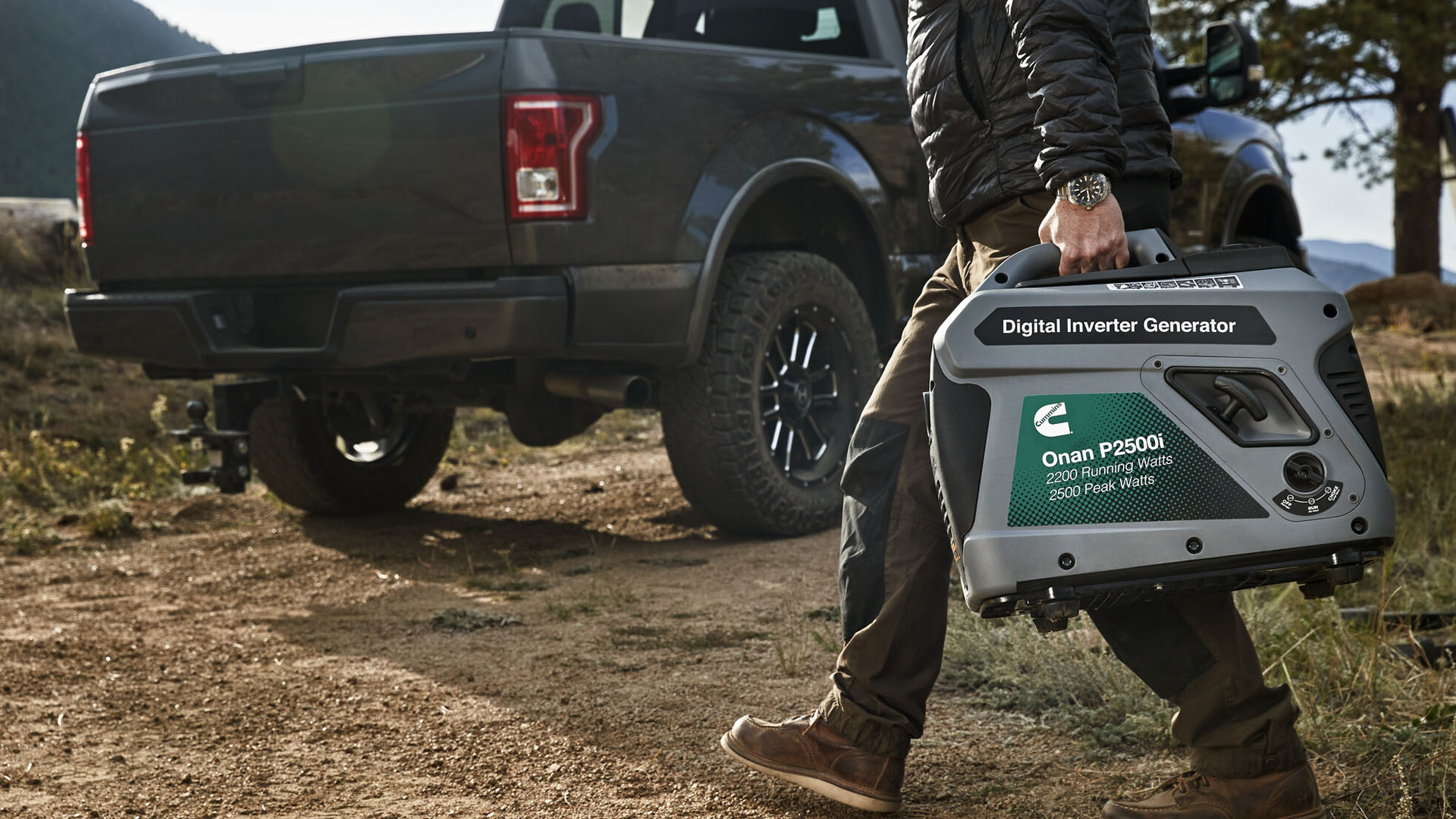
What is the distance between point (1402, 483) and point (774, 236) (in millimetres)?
2582

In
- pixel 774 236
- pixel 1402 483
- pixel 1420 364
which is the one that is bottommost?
pixel 1420 364

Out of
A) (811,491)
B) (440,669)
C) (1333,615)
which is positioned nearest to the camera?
(1333,615)

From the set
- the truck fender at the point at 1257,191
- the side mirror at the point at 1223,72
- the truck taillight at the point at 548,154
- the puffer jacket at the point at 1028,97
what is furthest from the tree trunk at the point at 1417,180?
the puffer jacket at the point at 1028,97

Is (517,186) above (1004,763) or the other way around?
above

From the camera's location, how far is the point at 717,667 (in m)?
3.41

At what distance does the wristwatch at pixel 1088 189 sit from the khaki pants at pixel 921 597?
0.14 metres

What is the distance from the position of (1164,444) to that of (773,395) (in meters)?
3.10

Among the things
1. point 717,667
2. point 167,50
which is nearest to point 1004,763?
point 717,667

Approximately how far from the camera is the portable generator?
75.9 inches

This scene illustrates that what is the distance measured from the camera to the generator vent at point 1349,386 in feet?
6.40

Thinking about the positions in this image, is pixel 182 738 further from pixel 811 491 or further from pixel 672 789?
pixel 811 491

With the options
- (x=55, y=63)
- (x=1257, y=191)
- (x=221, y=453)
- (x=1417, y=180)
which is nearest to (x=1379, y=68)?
(x=1417, y=180)

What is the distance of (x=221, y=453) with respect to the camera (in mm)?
4824

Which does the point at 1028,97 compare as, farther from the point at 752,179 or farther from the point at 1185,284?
the point at 752,179
